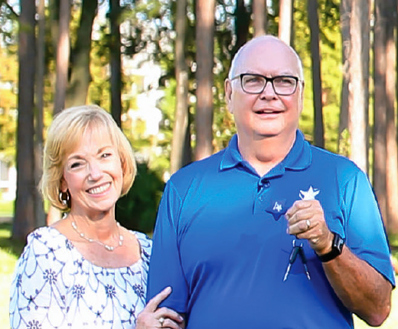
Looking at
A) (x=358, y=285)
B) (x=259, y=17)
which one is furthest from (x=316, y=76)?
(x=358, y=285)

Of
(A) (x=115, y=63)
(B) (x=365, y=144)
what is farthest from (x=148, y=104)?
(B) (x=365, y=144)

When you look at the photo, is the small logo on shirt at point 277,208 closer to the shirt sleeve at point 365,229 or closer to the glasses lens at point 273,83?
the shirt sleeve at point 365,229

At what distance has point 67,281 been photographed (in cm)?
371

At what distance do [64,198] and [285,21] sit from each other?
17840mm

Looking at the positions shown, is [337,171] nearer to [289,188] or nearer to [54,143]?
[289,188]

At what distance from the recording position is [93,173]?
392 cm

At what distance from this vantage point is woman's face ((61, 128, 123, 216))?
3930mm

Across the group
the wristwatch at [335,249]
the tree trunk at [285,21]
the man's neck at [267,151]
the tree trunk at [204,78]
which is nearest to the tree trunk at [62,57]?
the tree trunk at [204,78]

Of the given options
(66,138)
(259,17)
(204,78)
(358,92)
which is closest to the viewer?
(66,138)

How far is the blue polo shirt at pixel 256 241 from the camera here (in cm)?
341

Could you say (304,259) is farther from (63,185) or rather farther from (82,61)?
(82,61)

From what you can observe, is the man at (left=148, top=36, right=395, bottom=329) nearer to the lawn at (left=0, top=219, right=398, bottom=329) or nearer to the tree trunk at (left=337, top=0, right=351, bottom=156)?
the lawn at (left=0, top=219, right=398, bottom=329)

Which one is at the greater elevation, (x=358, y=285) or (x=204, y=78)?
(x=204, y=78)

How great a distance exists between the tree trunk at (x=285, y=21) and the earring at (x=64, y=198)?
17.3m
